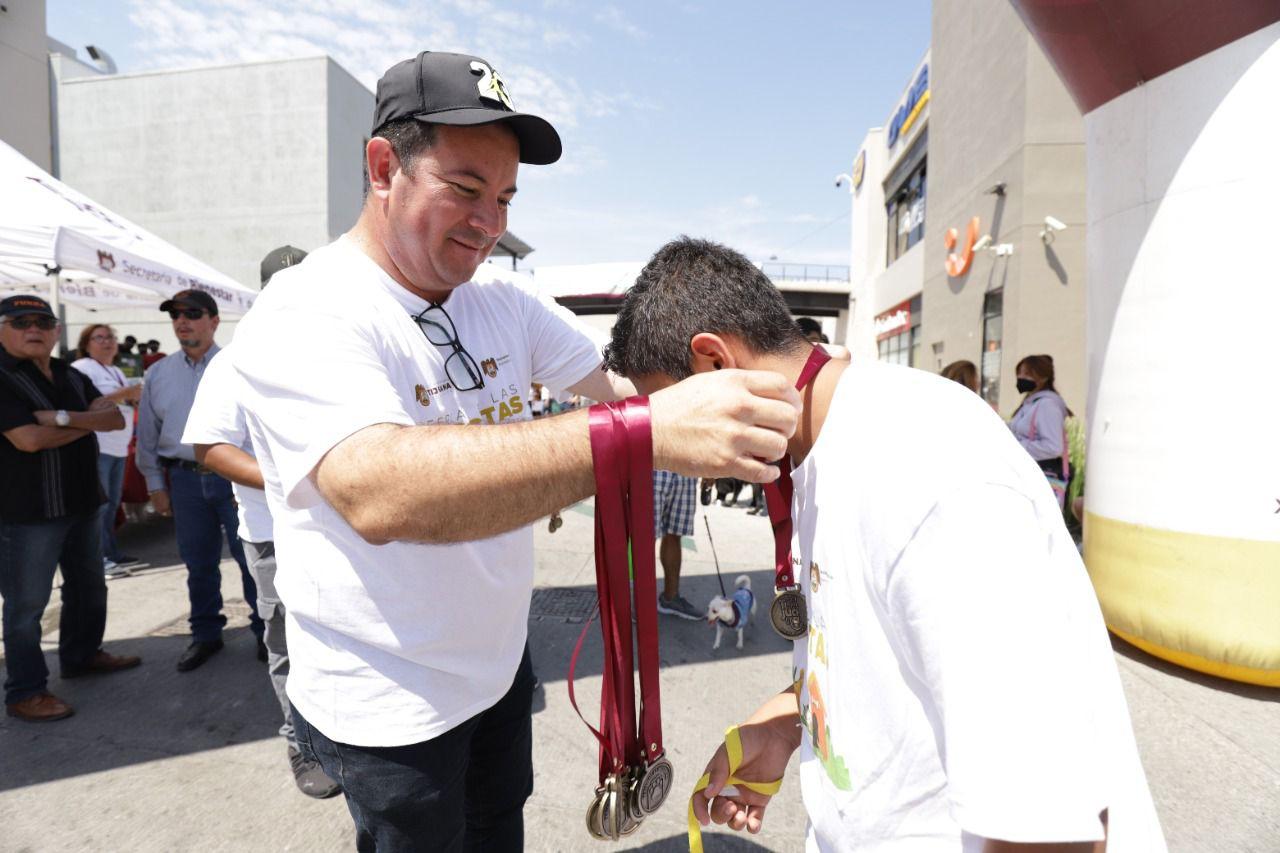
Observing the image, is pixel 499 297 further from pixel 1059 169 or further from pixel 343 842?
pixel 1059 169

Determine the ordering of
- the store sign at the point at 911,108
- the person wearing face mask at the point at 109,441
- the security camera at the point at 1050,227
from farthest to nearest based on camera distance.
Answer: the store sign at the point at 911,108
the security camera at the point at 1050,227
the person wearing face mask at the point at 109,441

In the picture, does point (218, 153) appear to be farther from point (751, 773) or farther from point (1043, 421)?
point (751, 773)

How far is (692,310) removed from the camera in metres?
1.30

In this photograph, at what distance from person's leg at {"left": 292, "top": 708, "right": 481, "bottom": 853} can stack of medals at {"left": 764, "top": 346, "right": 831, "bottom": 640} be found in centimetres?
78

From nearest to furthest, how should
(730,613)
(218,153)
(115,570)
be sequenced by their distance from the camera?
(730,613) → (115,570) → (218,153)

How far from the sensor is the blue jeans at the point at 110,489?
619 centimetres

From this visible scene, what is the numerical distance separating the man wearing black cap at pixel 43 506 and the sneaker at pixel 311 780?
151cm

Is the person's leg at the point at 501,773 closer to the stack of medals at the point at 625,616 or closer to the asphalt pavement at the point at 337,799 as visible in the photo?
the stack of medals at the point at 625,616

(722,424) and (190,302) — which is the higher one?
(190,302)

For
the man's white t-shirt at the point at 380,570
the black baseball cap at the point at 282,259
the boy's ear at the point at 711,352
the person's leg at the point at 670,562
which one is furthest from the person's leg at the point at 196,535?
the boy's ear at the point at 711,352

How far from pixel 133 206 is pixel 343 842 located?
2946 cm

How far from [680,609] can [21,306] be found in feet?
14.3

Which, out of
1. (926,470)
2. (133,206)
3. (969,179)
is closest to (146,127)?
(133,206)

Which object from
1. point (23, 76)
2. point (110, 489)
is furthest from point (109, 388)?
point (23, 76)
